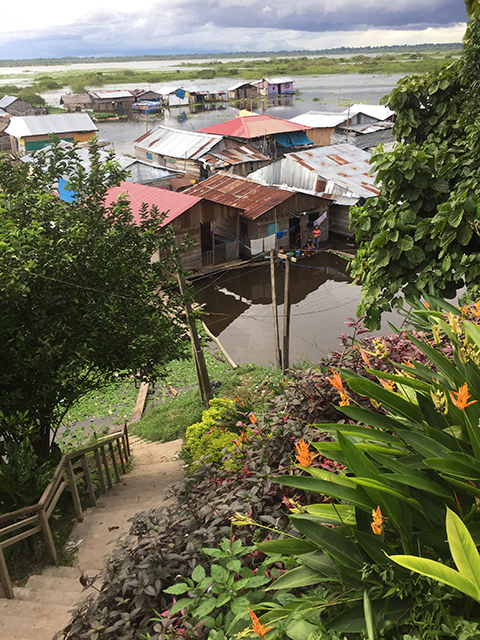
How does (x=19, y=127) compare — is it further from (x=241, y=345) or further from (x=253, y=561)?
(x=253, y=561)

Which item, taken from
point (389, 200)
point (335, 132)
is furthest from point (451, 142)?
point (335, 132)

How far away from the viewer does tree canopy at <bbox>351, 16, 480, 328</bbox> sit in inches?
212

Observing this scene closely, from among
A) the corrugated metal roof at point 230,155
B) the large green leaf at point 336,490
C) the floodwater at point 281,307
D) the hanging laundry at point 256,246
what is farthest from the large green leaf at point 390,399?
the corrugated metal roof at point 230,155

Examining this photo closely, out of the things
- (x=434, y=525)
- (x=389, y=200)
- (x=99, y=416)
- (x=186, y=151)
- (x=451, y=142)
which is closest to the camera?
(x=434, y=525)

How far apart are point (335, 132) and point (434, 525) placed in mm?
43710

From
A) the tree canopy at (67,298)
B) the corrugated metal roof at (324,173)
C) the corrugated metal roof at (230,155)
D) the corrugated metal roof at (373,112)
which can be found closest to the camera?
the tree canopy at (67,298)

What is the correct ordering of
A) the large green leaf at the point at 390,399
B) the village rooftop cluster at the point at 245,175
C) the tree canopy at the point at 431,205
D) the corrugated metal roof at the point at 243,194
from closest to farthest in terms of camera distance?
1. the large green leaf at the point at 390,399
2. the tree canopy at the point at 431,205
3. the village rooftop cluster at the point at 245,175
4. the corrugated metal roof at the point at 243,194

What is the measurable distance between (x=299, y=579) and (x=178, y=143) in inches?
1424

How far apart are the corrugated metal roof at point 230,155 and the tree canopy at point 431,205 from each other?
26034 millimetres

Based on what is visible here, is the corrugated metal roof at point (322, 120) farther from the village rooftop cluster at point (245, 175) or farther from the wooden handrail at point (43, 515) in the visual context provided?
the wooden handrail at point (43, 515)

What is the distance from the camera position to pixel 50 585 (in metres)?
4.63

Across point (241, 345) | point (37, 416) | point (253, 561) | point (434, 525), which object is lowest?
point (241, 345)

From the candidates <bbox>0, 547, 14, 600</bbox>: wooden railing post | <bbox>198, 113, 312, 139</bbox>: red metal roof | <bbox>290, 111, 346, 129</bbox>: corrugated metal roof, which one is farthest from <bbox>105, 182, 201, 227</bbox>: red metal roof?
<bbox>290, 111, 346, 129</bbox>: corrugated metal roof

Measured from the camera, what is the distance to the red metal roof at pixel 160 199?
20.1m
